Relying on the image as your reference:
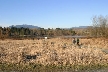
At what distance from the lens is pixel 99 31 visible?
6662cm

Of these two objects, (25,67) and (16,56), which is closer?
(25,67)

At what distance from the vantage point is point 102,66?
19141mm

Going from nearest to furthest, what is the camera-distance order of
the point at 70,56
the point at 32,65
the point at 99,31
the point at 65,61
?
the point at 32,65, the point at 65,61, the point at 70,56, the point at 99,31

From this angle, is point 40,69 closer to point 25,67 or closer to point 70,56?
point 25,67

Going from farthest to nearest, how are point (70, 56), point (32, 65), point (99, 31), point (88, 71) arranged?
point (99, 31), point (70, 56), point (32, 65), point (88, 71)

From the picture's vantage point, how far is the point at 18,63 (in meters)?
19.3

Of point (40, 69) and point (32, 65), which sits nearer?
point (40, 69)

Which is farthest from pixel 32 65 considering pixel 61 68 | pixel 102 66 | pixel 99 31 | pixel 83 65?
pixel 99 31

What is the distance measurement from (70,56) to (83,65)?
2657mm

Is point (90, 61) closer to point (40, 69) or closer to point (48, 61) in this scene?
point (48, 61)

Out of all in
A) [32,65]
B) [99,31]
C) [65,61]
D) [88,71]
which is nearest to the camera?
[88,71]

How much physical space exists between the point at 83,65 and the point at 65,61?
5.19ft

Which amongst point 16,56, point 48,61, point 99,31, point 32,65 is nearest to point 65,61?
point 48,61

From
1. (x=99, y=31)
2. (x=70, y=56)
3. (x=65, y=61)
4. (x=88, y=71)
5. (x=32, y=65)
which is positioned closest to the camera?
(x=88, y=71)
